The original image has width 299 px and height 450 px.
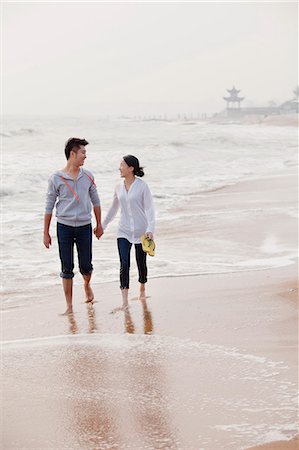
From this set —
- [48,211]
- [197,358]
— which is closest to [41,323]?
[48,211]

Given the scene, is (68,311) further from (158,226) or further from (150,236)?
(158,226)

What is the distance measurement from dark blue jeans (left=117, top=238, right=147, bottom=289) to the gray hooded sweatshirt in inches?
16.1

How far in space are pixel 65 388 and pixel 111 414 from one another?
0.51m

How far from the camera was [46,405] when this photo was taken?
3.93 metres

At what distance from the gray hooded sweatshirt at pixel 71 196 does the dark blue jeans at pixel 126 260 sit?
409mm

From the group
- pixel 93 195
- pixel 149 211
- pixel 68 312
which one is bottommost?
pixel 68 312

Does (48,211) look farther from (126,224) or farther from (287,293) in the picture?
(287,293)

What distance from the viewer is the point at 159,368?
4465 mm

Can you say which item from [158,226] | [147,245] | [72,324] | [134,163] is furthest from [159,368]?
[158,226]

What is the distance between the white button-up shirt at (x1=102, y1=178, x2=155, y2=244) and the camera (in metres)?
6.45

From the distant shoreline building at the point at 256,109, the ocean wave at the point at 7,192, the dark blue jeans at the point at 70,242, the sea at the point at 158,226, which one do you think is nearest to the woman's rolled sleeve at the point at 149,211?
the dark blue jeans at the point at 70,242

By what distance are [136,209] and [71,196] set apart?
2.01 feet

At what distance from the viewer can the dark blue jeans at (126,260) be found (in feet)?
20.9

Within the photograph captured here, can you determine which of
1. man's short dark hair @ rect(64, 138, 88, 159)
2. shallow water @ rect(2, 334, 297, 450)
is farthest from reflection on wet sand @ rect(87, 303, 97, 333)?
man's short dark hair @ rect(64, 138, 88, 159)
